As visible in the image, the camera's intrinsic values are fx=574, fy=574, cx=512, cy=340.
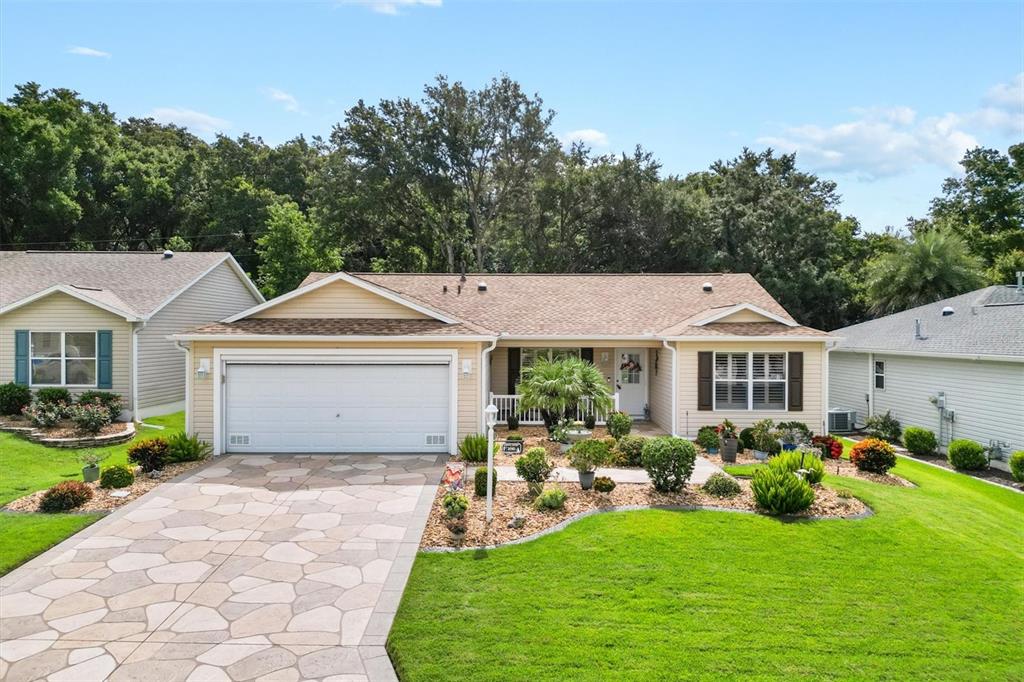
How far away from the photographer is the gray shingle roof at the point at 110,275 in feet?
55.6

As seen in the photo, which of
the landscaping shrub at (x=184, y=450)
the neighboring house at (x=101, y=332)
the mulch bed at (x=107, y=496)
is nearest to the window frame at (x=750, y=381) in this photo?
the landscaping shrub at (x=184, y=450)

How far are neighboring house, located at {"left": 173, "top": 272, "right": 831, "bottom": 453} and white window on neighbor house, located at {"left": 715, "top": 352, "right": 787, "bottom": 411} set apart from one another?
1.0 inches

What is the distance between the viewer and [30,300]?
1562 cm

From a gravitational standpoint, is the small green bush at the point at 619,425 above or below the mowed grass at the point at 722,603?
above

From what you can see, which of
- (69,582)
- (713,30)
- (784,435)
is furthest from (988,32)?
(69,582)

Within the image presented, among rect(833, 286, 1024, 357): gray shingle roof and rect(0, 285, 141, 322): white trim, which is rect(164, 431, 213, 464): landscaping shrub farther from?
rect(833, 286, 1024, 357): gray shingle roof

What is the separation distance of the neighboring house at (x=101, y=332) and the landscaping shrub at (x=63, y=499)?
26.0 feet

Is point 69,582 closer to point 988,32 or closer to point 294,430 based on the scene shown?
point 294,430

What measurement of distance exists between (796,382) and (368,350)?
33.5 feet

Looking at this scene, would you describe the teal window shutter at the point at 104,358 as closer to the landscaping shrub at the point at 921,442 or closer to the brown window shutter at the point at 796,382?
the brown window shutter at the point at 796,382

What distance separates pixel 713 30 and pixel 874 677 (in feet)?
40.5

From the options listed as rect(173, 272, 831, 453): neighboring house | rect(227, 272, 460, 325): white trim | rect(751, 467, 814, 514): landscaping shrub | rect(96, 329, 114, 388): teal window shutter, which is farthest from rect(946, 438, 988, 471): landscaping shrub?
rect(96, 329, 114, 388): teal window shutter

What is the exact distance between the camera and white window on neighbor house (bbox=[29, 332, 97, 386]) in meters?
16.0

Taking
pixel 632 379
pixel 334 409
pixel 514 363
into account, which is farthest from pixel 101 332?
pixel 632 379
